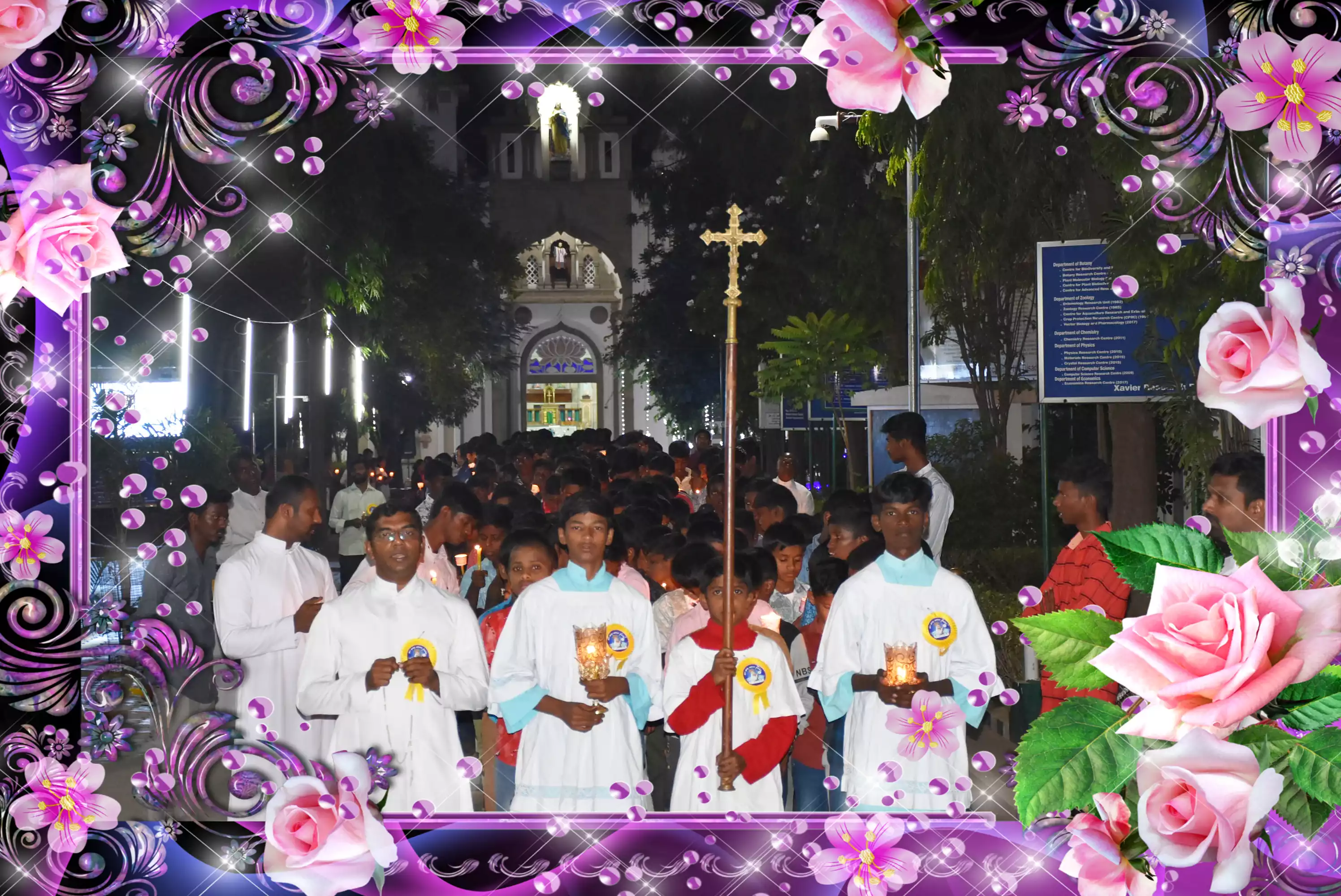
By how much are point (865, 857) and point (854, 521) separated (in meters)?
1.25

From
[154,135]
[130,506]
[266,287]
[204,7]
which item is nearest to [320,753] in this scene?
[130,506]

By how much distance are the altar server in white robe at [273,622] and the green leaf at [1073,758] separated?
6.95ft

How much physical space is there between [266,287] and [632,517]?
6.08 feet

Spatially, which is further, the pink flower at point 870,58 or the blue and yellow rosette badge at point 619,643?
the blue and yellow rosette badge at point 619,643

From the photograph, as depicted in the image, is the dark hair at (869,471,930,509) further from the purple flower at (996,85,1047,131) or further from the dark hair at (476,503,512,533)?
the dark hair at (476,503,512,533)

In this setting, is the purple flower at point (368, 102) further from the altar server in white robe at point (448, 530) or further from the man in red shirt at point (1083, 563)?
the man in red shirt at point (1083, 563)

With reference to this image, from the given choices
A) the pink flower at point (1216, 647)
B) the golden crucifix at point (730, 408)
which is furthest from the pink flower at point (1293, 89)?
the pink flower at point (1216, 647)

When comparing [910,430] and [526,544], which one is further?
[526,544]

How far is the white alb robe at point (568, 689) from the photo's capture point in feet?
13.2

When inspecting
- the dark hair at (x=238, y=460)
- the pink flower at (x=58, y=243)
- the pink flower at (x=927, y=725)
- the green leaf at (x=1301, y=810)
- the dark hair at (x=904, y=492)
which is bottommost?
the pink flower at (x=927, y=725)

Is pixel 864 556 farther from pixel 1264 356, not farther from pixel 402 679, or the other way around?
pixel 402 679

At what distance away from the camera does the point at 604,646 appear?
4.09m

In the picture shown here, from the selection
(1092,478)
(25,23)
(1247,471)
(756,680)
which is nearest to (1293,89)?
(1247,471)

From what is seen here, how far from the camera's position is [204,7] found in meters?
3.53
